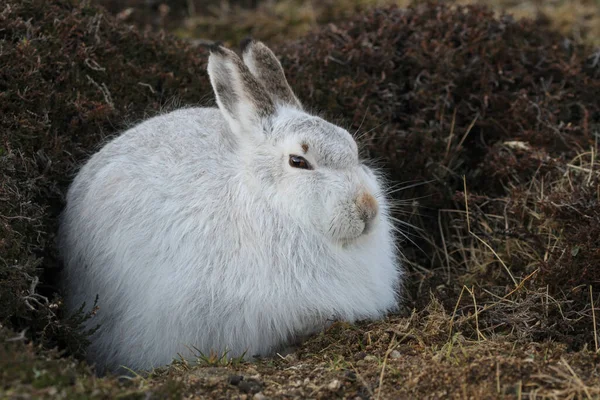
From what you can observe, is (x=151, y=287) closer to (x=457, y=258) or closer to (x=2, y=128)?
(x=2, y=128)

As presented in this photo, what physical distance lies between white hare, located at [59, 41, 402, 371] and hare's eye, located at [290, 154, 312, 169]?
14 millimetres

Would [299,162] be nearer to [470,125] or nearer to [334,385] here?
[334,385]

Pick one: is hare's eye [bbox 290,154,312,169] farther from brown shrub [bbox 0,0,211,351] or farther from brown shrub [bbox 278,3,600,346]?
brown shrub [bbox 0,0,211,351]

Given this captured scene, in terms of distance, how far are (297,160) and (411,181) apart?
1.89 m

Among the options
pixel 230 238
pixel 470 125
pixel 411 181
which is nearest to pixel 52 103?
pixel 230 238

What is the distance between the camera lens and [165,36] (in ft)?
23.0

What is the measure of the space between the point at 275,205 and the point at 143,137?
1150 millimetres

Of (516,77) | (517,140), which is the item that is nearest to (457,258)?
(517,140)

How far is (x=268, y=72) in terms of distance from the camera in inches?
213

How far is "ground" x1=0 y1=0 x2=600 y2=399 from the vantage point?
3.84 metres

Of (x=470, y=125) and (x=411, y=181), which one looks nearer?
(x=411, y=181)

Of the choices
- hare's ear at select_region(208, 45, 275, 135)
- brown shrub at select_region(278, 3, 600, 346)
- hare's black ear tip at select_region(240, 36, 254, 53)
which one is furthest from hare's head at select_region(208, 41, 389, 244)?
brown shrub at select_region(278, 3, 600, 346)

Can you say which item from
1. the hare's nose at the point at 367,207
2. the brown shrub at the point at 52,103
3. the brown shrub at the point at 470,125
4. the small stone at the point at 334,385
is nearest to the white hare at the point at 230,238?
the hare's nose at the point at 367,207

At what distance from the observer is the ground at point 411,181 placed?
3840 mm
